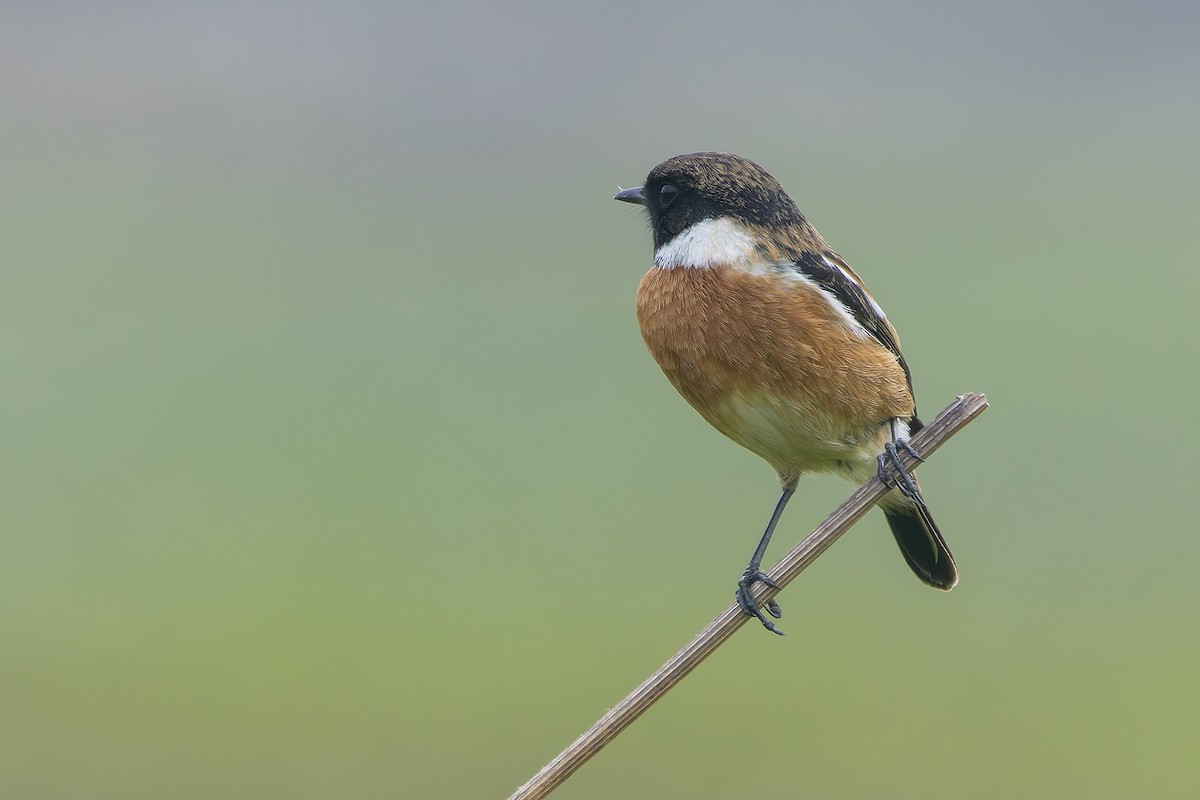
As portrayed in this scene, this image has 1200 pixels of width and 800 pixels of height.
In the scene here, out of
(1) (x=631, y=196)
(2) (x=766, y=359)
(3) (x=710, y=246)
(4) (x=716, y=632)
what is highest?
(1) (x=631, y=196)

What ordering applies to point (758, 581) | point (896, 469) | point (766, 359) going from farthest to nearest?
1. point (758, 581)
2. point (766, 359)
3. point (896, 469)

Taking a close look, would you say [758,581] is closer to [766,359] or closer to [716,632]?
[766,359]

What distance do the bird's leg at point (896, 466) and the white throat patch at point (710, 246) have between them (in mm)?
740

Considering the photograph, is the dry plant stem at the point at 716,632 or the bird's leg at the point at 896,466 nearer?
the dry plant stem at the point at 716,632

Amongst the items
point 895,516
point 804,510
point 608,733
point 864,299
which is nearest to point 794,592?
point 804,510

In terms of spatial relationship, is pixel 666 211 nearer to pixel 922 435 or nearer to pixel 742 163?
pixel 742 163

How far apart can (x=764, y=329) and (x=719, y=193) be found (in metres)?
0.53

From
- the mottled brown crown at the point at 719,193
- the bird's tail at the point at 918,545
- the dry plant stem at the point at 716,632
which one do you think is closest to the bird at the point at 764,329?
the mottled brown crown at the point at 719,193

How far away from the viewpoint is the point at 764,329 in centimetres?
370

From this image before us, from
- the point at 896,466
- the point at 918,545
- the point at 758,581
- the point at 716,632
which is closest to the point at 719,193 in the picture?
the point at 896,466

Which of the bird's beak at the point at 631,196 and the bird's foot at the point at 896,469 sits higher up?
the bird's beak at the point at 631,196

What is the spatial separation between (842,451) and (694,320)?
72cm

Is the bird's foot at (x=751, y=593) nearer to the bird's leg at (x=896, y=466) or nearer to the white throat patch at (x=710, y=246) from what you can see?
the bird's leg at (x=896, y=466)

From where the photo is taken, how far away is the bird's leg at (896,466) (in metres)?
3.40
